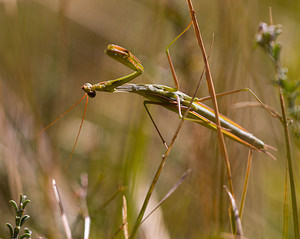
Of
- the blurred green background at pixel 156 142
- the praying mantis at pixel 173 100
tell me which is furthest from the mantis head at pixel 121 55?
the blurred green background at pixel 156 142

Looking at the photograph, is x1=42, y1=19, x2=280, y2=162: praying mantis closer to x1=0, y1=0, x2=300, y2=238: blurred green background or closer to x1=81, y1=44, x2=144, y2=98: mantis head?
x1=81, y1=44, x2=144, y2=98: mantis head

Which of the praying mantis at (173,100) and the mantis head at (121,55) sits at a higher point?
the mantis head at (121,55)

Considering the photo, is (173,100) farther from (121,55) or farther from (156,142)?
(156,142)

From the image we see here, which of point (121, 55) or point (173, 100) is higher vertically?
point (121, 55)

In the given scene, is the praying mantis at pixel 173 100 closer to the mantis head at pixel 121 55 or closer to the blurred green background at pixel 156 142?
Result: the mantis head at pixel 121 55

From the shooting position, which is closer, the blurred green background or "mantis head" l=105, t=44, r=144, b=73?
"mantis head" l=105, t=44, r=144, b=73

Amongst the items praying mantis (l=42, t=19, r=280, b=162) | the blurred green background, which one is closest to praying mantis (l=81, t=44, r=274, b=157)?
praying mantis (l=42, t=19, r=280, b=162)

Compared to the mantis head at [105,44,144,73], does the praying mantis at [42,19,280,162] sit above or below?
below

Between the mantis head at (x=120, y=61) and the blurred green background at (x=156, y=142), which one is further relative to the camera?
the blurred green background at (x=156, y=142)

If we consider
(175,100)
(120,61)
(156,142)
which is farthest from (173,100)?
(156,142)
